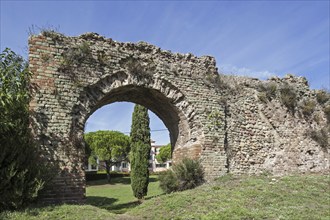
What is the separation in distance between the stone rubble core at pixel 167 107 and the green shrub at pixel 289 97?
0.96 feet

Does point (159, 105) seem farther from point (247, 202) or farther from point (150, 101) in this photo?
point (247, 202)

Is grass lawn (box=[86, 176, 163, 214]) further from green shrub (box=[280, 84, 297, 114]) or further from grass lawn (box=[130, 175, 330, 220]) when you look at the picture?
green shrub (box=[280, 84, 297, 114])

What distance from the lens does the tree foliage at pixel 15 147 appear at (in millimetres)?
6516

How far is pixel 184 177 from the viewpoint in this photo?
9.66 meters

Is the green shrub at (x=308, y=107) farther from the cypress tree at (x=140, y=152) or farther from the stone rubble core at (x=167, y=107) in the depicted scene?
the cypress tree at (x=140, y=152)

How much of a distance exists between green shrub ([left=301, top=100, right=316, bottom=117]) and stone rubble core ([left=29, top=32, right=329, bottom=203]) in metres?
0.38

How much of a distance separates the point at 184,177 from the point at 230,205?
2722 millimetres

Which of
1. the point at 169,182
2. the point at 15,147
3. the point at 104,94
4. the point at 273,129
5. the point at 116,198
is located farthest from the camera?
the point at 116,198

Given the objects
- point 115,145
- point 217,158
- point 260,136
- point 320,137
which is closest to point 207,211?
point 217,158

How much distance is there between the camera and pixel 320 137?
12906mm

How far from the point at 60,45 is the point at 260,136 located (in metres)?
7.81

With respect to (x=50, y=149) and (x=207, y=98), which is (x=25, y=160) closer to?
(x=50, y=149)

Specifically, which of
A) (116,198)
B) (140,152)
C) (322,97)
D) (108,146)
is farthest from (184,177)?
(108,146)

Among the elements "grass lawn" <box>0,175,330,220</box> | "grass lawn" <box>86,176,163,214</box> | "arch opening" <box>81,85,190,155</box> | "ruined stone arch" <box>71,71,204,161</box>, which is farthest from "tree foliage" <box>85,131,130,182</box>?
"grass lawn" <box>0,175,330,220</box>
